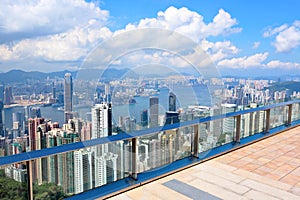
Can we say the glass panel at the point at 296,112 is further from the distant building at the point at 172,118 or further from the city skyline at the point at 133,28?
the distant building at the point at 172,118

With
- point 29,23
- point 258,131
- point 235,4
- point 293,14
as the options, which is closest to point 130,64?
point 29,23

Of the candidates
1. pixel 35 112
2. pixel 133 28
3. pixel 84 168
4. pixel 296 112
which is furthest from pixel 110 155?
pixel 296 112

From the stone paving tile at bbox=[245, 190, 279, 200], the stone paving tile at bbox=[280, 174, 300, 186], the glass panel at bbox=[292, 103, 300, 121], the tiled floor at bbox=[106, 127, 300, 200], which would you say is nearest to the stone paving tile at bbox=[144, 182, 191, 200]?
the tiled floor at bbox=[106, 127, 300, 200]

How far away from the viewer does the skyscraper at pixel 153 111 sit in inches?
130

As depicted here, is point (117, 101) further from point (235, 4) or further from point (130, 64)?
point (235, 4)

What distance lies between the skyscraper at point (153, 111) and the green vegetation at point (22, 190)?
1.43 m

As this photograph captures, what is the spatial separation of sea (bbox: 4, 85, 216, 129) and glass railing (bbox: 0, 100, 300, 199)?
41 centimetres

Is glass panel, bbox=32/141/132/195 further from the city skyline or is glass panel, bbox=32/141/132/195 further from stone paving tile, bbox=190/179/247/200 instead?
the city skyline

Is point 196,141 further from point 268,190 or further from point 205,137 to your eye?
point 268,190

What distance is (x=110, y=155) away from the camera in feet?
8.99

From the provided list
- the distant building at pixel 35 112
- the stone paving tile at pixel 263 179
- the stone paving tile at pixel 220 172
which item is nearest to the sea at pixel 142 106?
the distant building at pixel 35 112

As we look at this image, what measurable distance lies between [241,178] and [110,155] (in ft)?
6.28

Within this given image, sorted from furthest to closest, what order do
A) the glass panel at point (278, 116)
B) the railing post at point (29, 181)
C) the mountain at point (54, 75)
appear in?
the glass panel at point (278, 116), the mountain at point (54, 75), the railing post at point (29, 181)

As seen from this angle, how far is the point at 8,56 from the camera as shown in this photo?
4926 millimetres
